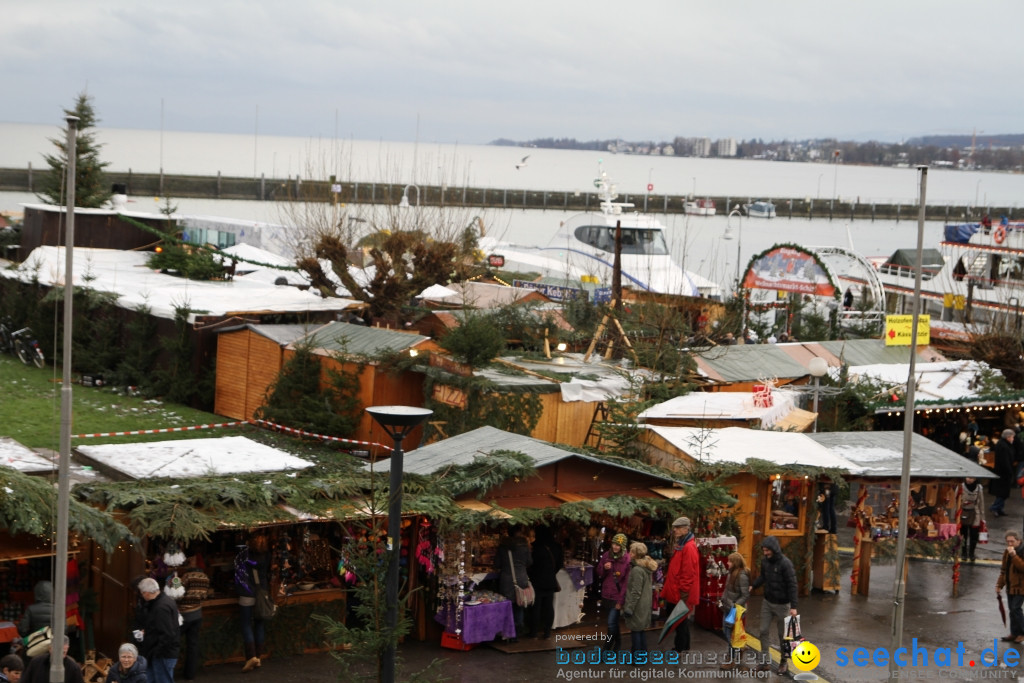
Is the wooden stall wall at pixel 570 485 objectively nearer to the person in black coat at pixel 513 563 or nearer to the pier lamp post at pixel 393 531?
the person in black coat at pixel 513 563

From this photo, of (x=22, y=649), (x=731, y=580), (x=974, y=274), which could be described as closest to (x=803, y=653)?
(x=731, y=580)

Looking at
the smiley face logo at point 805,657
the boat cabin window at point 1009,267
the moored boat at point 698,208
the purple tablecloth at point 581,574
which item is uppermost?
the moored boat at point 698,208

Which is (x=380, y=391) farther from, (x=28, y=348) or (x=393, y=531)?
(x=393, y=531)

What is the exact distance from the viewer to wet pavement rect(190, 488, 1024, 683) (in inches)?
466

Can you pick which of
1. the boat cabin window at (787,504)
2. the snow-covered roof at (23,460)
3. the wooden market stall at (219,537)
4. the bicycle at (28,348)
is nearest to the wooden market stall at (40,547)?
the wooden market stall at (219,537)

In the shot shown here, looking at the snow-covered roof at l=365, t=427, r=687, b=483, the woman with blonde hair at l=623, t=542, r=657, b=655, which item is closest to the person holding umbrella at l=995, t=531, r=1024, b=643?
the snow-covered roof at l=365, t=427, r=687, b=483

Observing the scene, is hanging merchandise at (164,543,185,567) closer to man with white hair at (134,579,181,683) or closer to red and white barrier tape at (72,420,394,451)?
man with white hair at (134,579,181,683)

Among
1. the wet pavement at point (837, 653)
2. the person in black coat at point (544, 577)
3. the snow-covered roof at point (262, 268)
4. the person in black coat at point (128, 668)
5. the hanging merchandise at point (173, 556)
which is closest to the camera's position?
the person in black coat at point (128, 668)

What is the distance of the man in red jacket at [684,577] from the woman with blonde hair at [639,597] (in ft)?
1.41

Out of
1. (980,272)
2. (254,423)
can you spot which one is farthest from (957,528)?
(980,272)

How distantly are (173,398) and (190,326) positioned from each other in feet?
4.86

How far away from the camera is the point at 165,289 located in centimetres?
2673

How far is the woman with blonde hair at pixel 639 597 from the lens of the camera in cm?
1209

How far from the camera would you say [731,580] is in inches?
485
